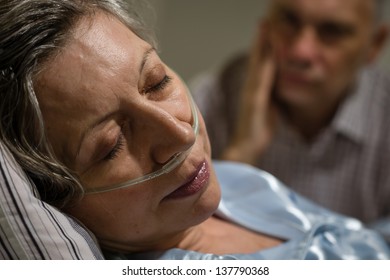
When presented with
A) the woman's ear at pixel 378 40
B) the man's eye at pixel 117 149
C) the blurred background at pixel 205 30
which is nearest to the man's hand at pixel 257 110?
the woman's ear at pixel 378 40

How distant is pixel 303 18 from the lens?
1519 mm

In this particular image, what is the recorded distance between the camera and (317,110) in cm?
168

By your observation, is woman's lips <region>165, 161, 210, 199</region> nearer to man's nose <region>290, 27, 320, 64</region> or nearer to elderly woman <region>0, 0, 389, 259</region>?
elderly woman <region>0, 0, 389, 259</region>

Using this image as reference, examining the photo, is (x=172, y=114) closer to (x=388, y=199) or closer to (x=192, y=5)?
(x=388, y=199)

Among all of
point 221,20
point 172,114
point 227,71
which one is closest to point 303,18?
point 227,71

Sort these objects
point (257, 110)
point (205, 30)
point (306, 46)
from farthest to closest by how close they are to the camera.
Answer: point (205, 30) → point (257, 110) → point (306, 46)

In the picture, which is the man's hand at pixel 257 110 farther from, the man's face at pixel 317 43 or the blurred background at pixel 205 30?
the blurred background at pixel 205 30

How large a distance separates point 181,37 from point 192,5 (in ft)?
0.41

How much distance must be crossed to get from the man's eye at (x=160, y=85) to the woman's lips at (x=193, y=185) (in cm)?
12

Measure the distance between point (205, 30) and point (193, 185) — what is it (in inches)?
56.6

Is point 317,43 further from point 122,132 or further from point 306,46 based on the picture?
point 122,132

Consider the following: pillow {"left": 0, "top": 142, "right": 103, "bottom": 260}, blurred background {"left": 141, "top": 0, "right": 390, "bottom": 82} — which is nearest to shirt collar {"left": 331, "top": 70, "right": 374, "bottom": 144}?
blurred background {"left": 141, "top": 0, "right": 390, "bottom": 82}

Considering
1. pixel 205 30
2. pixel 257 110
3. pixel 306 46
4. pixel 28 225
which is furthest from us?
pixel 205 30

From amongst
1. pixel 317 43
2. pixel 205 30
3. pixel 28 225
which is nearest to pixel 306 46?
pixel 317 43
